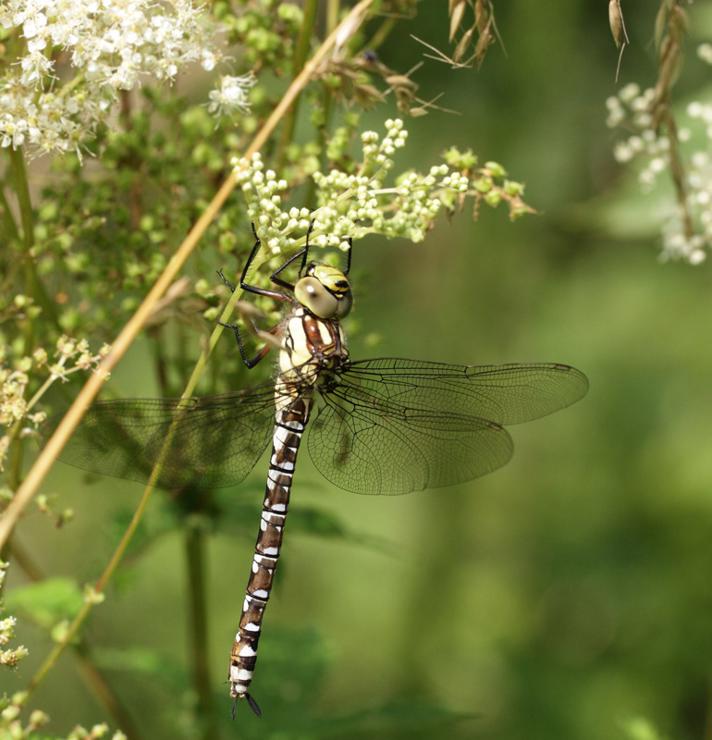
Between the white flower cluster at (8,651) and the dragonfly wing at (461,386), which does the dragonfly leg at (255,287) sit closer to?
the dragonfly wing at (461,386)

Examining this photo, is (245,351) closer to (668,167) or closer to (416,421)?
(416,421)

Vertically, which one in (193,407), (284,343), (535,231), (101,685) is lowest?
(101,685)

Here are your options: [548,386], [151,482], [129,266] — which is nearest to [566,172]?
[548,386]

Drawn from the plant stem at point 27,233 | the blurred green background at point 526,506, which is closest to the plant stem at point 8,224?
the plant stem at point 27,233

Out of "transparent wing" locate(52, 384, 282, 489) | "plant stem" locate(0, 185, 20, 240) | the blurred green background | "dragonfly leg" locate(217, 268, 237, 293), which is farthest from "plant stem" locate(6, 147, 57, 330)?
the blurred green background

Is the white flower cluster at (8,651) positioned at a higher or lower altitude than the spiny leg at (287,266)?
lower

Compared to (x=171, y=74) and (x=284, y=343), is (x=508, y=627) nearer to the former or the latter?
(x=284, y=343)
